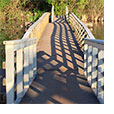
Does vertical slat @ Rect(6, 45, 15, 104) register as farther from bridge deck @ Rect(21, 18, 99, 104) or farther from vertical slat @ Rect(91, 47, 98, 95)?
vertical slat @ Rect(91, 47, 98, 95)

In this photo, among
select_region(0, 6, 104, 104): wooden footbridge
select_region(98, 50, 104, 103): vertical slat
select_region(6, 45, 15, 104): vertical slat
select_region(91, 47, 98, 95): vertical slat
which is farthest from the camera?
select_region(91, 47, 98, 95): vertical slat

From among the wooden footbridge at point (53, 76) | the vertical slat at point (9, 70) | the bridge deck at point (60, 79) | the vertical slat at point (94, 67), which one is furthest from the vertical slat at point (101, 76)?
the vertical slat at point (9, 70)

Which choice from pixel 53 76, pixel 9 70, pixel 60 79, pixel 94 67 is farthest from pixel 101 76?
pixel 53 76

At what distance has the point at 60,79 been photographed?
616 centimetres

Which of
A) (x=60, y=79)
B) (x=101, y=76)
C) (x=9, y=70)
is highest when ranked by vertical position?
(x=9, y=70)

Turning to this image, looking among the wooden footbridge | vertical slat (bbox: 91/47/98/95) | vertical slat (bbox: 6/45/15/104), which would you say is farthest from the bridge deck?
vertical slat (bbox: 6/45/15/104)

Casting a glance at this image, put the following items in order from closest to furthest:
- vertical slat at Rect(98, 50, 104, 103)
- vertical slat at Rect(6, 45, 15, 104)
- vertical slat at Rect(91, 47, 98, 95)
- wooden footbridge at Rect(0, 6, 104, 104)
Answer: vertical slat at Rect(6, 45, 15, 104) → wooden footbridge at Rect(0, 6, 104, 104) → vertical slat at Rect(98, 50, 104, 103) → vertical slat at Rect(91, 47, 98, 95)

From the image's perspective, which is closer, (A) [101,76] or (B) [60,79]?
(A) [101,76]

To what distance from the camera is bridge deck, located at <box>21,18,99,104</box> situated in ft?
15.2

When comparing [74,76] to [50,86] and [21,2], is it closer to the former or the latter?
[50,86]

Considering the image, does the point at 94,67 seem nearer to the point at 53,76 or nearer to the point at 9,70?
the point at 53,76

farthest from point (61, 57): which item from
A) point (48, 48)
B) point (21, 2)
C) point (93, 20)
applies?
point (93, 20)

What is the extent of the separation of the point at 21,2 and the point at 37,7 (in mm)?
2164
